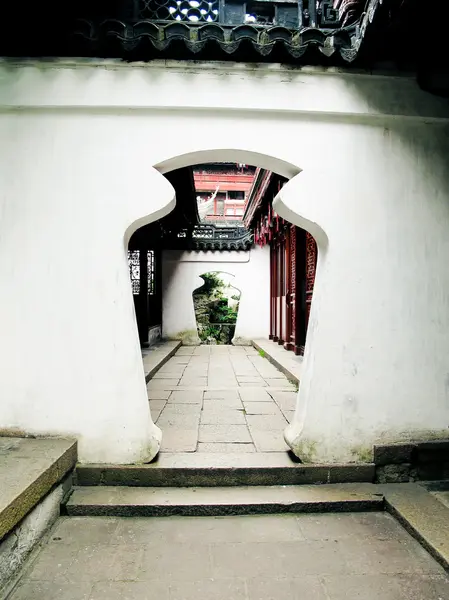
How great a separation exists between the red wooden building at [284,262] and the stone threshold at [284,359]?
0.22m

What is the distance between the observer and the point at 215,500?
2.65 meters

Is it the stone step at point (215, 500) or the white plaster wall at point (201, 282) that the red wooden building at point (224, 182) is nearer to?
the white plaster wall at point (201, 282)

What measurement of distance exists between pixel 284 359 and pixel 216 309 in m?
8.44

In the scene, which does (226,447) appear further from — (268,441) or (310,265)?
(310,265)

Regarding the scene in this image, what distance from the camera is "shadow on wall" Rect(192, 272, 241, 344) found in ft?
50.2

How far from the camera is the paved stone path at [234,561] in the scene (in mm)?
1933

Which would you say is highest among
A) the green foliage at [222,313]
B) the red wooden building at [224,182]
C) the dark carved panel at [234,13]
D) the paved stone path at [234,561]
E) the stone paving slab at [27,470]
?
the red wooden building at [224,182]

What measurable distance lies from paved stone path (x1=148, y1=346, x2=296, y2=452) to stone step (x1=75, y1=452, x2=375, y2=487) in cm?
29

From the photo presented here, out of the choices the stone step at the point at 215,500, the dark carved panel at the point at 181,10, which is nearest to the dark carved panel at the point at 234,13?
the dark carved panel at the point at 181,10

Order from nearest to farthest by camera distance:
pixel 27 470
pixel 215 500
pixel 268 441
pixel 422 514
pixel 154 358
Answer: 1. pixel 27 470
2. pixel 422 514
3. pixel 215 500
4. pixel 268 441
5. pixel 154 358

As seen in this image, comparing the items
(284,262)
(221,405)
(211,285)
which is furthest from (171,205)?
(211,285)

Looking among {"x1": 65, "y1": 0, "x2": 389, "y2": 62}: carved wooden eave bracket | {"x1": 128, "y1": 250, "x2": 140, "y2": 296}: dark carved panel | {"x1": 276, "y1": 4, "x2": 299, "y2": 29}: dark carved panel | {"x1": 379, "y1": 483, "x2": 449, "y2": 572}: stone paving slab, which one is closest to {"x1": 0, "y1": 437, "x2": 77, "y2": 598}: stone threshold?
{"x1": 379, "y1": 483, "x2": 449, "y2": 572}: stone paving slab

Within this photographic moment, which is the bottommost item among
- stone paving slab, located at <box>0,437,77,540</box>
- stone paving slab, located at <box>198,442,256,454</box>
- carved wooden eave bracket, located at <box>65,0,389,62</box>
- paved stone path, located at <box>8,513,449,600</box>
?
paved stone path, located at <box>8,513,449,600</box>

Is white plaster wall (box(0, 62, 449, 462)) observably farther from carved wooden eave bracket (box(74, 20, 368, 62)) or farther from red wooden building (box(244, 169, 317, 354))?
red wooden building (box(244, 169, 317, 354))
